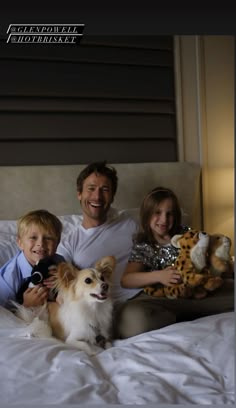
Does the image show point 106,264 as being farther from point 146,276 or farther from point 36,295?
point 36,295

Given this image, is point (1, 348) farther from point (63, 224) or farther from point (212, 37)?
point (212, 37)

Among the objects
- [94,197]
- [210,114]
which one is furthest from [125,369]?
[210,114]

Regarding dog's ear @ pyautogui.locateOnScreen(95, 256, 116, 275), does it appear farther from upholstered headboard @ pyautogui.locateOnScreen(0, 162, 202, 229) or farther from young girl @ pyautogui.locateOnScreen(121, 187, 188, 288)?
upholstered headboard @ pyautogui.locateOnScreen(0, 162, 202, 229)

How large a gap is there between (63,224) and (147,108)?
1.73 ft

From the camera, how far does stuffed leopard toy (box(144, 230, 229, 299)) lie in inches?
84.1

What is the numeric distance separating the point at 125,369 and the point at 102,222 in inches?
21.1

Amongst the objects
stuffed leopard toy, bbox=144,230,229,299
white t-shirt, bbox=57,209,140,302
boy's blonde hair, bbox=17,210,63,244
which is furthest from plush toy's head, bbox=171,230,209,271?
boy's blonde hair, bbox=17,210,63,244

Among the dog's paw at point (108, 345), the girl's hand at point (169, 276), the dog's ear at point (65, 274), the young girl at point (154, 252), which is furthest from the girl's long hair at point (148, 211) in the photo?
the dog's paw at point (108, 345)

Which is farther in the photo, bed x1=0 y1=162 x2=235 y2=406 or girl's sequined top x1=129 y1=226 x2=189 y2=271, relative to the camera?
girl's sequined top x1=129 y1=226 x2=189 y2=271

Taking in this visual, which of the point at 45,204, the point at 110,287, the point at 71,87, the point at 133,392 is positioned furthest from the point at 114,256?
the point at 71,87

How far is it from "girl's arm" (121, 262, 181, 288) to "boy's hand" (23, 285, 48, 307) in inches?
11.6

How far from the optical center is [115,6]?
82.3 inches

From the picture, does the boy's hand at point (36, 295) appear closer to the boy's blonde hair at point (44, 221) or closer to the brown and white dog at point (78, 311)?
the brown and white dog at point (78, 311)

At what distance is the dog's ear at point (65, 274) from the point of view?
2.07 metres
